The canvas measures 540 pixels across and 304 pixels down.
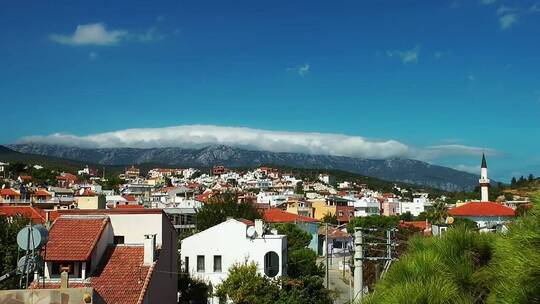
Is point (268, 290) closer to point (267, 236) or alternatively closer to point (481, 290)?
point (267, 236)

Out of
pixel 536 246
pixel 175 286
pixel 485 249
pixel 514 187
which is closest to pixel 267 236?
pixel 175 286

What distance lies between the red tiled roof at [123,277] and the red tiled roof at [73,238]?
1009 mm

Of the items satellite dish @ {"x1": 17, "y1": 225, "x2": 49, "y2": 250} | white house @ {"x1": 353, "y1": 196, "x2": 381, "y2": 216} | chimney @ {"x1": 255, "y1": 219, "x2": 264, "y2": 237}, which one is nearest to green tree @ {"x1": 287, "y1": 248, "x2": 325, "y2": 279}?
chimney @ {"x1": 255, "y1": 219, "x2": 264, "y2": 237}

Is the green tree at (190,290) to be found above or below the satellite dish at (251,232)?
below

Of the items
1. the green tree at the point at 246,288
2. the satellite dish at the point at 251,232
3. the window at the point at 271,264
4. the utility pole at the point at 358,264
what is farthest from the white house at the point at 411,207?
the utility pole at the point at 358,264

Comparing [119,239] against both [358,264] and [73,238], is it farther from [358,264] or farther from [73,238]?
[358,264]

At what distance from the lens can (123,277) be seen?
925 inches

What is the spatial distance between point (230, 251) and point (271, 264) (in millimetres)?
2695

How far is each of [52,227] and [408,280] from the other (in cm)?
2197

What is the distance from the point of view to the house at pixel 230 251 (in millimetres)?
38062

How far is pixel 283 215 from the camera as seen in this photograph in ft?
287

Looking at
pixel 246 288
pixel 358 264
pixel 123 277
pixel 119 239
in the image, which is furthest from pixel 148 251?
pixel 358 264

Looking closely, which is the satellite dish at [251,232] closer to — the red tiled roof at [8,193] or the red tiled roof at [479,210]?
the red tiled roof at [479,210]

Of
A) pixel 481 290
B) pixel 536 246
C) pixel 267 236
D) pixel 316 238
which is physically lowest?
pixel 316 238
